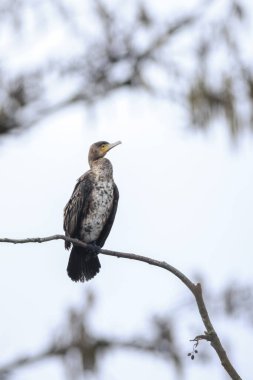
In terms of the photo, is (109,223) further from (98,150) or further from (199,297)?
(199,297)

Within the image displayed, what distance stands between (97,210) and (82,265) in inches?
16.0

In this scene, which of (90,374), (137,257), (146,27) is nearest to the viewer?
(137,257)

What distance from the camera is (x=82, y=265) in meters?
6.17

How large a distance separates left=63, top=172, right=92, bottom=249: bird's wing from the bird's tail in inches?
9.1

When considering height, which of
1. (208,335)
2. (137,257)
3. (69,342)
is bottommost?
(208,335)

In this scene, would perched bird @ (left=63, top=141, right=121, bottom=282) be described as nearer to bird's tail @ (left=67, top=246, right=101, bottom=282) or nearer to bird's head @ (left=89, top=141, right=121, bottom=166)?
bird's head @ (left=89, top=141, right=121, bottom=166)

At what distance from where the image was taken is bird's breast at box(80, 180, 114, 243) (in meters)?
6.43

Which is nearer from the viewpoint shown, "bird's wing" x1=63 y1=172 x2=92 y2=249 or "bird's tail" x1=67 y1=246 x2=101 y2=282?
"bird's tail" x1=67 y1=246 x2=101 y2=282

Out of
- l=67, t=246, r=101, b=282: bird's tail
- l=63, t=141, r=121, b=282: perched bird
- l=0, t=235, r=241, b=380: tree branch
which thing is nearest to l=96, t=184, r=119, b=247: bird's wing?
l=63, t=141, r=121, b=282: perched bird

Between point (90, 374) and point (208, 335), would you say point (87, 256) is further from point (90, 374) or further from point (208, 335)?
point (208, 335)

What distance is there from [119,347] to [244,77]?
5.61 ft

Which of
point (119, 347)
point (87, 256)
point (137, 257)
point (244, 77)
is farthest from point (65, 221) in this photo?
point (137, 257)

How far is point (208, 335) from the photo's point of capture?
166 inches

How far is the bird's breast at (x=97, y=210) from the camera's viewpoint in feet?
21.1
